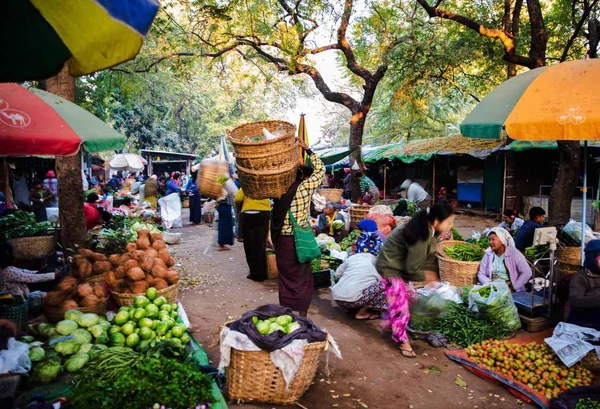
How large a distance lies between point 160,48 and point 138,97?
2.90 metres

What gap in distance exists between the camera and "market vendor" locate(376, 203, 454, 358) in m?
4.16

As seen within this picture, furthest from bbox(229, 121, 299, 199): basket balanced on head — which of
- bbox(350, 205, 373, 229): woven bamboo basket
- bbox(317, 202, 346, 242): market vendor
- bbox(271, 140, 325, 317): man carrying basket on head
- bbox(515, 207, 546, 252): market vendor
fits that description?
bbox(350, 205, 373, 229): woven bamboo basket

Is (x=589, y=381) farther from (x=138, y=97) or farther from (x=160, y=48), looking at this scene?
(x=138, y=97)

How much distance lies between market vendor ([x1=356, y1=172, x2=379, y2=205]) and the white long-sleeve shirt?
274 inches

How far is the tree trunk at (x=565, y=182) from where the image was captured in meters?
7.14

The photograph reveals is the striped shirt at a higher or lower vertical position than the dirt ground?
higher

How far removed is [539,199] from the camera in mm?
14047

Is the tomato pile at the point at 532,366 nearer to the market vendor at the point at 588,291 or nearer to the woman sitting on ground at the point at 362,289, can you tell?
the market vendor at the point at 588,291

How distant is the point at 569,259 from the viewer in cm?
568

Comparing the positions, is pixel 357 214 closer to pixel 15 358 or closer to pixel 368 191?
pixel 368 191

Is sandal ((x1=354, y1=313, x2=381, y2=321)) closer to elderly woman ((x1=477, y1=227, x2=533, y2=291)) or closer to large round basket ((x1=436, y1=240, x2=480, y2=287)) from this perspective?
large round basket ((x1=436, y1=240, x2=480, y2=287))

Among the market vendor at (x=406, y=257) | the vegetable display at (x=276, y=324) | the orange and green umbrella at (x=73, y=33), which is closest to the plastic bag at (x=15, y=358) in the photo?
the vegetable display at (x=276, y=324)

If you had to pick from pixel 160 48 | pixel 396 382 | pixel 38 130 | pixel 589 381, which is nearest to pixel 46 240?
pixel 38 130

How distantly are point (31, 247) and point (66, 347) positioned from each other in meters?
3.53
